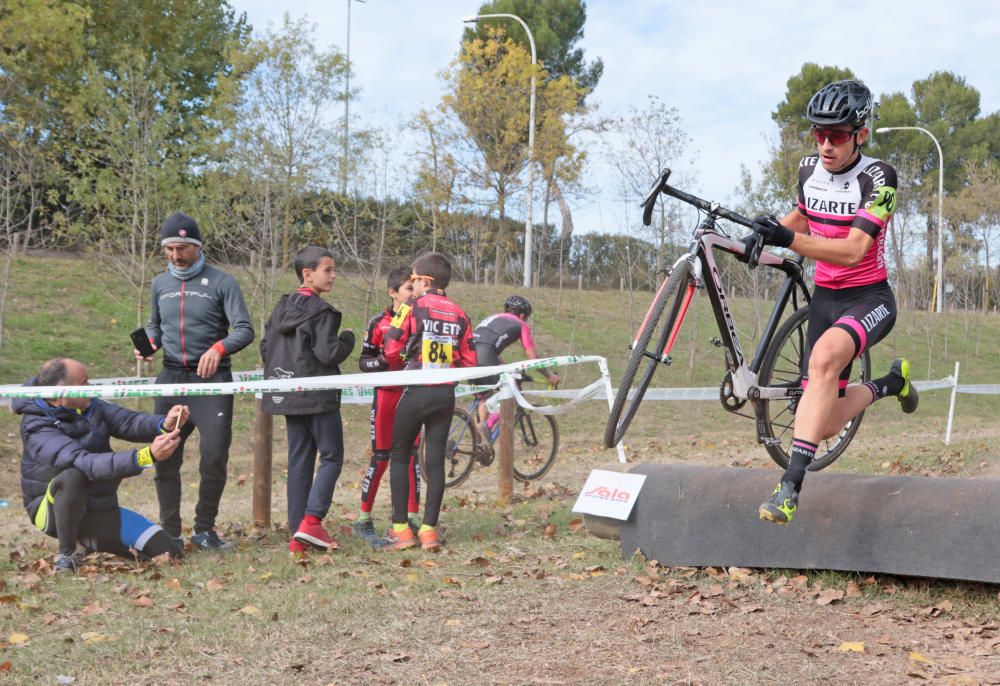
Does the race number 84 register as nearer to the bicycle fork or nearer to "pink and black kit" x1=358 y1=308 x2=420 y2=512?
"pink and black kit" x1=358 y1=308 x2=420 y2=512

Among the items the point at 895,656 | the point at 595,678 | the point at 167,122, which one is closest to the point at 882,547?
the point at 895,656

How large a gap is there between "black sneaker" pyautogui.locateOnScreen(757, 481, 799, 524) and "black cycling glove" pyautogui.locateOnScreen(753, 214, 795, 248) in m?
1.14

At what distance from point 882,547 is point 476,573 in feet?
7.32

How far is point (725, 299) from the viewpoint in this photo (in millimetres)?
5465

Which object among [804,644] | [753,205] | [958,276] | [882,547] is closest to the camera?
[804,644]

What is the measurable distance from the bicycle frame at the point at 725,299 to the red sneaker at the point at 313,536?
268 cm

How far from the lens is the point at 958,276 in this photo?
3928 centimetres

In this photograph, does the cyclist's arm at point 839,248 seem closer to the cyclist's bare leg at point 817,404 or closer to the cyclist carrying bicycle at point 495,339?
the cyclist's bare leg at point 817,404

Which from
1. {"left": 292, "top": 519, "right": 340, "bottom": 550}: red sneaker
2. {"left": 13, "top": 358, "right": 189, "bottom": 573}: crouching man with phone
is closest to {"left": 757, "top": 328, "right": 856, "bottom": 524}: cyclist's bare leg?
{"left": 292, "top": 519, "right": 340, "bottom": 550}: red sneaker

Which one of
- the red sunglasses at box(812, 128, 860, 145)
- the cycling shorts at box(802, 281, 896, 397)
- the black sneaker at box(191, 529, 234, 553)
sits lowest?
the black sneaker at box(191, 529, 234, 553)

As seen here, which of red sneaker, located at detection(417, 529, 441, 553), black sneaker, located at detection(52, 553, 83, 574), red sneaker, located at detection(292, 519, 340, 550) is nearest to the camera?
black sneaker, located at detection(52, 553, 83, 574)

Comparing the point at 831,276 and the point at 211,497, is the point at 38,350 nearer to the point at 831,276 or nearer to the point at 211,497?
the point at 211,497

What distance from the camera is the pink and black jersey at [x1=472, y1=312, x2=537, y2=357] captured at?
10.1 meters

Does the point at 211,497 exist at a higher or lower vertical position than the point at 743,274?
lower
